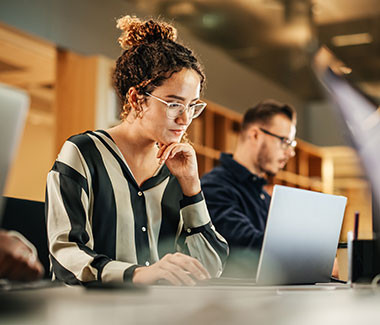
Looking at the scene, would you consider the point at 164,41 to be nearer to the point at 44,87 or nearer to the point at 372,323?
the point at 372,323

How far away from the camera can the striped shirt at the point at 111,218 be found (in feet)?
4.53

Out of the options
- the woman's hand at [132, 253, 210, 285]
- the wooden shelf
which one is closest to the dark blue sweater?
the wooden shelf

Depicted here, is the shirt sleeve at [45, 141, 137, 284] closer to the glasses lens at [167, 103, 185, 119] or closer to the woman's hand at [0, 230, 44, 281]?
the glasses lens at [167, 103, 185, 119]

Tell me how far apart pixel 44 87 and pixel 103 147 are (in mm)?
4642

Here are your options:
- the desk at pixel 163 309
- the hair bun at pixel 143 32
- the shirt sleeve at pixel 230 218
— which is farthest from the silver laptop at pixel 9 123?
the shirt sleeve at pixel 230 218

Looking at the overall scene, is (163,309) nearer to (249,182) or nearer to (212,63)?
(249,182)

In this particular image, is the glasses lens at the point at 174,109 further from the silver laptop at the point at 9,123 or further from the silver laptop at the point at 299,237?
the silver laptop at the point at 9,123

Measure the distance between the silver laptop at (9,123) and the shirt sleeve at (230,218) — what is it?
5.43 ft

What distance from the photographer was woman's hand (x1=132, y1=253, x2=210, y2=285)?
1160mm

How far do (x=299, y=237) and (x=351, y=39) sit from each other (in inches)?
223

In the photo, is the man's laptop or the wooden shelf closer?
the man's laptop

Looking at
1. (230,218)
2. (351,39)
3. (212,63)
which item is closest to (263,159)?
(230,218)

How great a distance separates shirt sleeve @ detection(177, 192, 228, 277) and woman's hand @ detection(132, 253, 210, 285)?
0.49 m

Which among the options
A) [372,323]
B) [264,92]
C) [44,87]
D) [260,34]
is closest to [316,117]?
[264,92]
